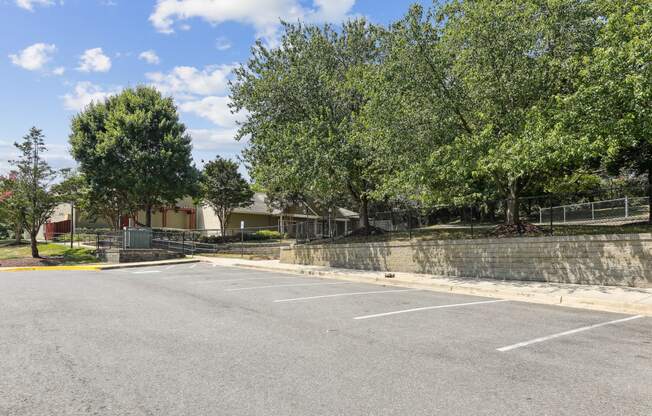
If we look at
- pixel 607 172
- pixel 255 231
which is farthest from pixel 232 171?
pixel 607 172

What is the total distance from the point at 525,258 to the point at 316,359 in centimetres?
1110

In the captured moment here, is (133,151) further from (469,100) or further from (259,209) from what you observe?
(469,100)

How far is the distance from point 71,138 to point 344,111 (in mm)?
22431

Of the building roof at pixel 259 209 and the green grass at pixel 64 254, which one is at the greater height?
the building roof at pixel 259 209

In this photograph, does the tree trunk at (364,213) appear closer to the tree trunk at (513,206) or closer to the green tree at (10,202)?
the tree trunk at (513,206)

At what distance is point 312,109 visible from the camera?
21078 millimetres

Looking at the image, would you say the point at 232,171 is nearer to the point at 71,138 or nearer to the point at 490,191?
the point at 71,138

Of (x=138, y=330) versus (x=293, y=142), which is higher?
(x=293, y=142)

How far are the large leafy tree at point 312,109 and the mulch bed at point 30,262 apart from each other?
37.5ft

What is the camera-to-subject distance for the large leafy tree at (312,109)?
19469 mm

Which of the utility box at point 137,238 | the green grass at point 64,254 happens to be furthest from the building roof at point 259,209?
the green grass at point 64,254

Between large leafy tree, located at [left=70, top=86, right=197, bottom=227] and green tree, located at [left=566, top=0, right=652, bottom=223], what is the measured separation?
27214mm

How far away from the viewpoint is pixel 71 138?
3266cm

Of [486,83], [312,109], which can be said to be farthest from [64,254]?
[486,83]
